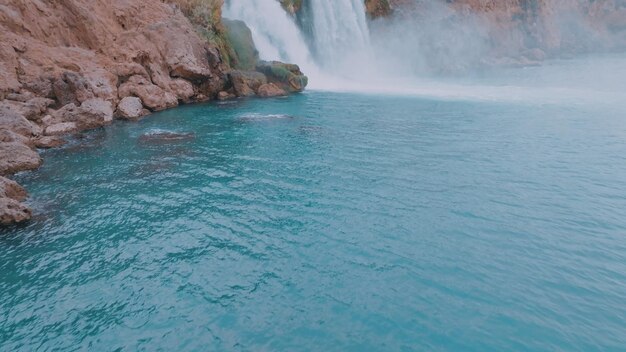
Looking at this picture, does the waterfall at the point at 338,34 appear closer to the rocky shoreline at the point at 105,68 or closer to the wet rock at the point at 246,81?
the rocky shoreline at the point at 105,68

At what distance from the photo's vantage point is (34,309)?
7.93 meters

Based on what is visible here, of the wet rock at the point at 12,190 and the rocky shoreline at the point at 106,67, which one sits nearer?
the wet rock at the point at 12,190

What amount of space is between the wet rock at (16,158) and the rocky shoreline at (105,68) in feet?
0.10

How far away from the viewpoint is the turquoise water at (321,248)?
7.30 m

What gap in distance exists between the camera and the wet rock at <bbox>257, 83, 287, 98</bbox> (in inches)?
1307

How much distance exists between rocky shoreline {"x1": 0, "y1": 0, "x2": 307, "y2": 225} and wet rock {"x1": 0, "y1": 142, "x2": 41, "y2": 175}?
31mm

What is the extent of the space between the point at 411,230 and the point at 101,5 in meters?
26.1

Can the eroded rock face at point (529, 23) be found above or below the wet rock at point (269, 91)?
above

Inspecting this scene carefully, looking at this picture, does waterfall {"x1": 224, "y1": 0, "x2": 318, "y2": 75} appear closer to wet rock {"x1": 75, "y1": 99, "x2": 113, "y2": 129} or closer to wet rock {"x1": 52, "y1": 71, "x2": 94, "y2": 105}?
wet rock {"x1": 75, "y1": 99, "x2": 113, "y2": 129}

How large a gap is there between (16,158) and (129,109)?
368 inches

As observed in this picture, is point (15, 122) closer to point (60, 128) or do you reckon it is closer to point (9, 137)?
point (9, 137)

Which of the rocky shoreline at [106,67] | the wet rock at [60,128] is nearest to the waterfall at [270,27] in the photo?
the rocky shoreline at [106,67]

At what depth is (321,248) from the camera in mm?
9992

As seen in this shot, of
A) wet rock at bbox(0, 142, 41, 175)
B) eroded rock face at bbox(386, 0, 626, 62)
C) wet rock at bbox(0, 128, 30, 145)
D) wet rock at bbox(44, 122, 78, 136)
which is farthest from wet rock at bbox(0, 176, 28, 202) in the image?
eroded rock face at bbox(386, 0, 626, 62)
